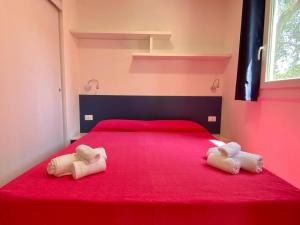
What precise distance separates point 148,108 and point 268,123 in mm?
1537

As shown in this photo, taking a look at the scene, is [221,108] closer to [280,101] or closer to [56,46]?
[280,101]

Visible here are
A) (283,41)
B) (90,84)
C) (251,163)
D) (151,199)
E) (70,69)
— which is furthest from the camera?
(90,84)

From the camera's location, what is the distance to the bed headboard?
2.88 meters

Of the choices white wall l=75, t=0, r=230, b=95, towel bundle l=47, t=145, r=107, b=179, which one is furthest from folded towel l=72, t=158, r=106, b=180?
white wall l=75, t=0, r=230, b=95

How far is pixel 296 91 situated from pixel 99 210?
1603mm

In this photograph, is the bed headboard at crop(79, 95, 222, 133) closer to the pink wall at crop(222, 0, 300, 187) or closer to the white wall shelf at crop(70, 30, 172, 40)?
the pink wall at crop(222, 0, 300, 187)

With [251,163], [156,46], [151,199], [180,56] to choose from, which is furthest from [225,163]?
[156,46]

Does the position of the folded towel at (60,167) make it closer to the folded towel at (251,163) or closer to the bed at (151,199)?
the bed at (151,199)

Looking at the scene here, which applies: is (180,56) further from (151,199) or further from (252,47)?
(151,199)

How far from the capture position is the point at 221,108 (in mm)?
2932

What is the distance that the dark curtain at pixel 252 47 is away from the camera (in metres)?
1.96

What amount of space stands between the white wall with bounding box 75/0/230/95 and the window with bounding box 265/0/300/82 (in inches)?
37.7

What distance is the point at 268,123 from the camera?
1888 mm

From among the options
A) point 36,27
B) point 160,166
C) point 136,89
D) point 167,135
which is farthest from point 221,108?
point 36,27
